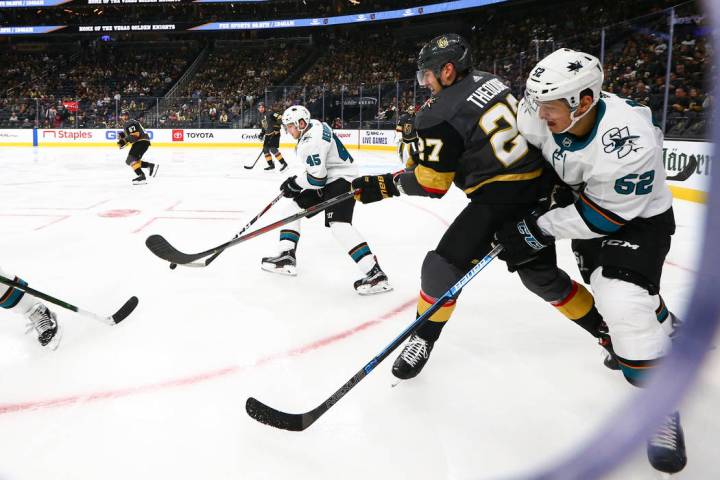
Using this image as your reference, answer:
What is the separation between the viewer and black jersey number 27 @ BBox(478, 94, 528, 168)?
1.66 m

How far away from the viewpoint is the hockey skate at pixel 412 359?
188 centimetres

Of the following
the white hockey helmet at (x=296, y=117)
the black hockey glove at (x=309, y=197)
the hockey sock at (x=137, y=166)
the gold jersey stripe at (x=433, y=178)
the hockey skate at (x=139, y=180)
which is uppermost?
the white hockey helmet at (x=296, y=117)

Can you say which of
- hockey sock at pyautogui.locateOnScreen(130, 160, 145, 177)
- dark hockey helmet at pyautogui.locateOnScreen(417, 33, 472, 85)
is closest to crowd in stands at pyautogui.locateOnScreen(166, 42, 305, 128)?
hockey sock at pyautogui.locateOnScreen(130, 160, 145, 177)

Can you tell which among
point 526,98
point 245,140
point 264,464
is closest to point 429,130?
point 526,98

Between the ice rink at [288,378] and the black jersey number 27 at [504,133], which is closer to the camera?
the ice rink at [288,378]

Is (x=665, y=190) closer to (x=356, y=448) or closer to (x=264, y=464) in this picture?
(x=356, y=448)

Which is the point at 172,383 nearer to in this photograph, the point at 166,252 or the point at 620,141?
→ the point at 166,252

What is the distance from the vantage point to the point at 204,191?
670 centimetres

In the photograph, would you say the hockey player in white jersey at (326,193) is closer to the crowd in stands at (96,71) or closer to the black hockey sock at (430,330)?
the black hockey sock at (430,330)

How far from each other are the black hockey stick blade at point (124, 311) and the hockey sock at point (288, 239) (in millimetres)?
969

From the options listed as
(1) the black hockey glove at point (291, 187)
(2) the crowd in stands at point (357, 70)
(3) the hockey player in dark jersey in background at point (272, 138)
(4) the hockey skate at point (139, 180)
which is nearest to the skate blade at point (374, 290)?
(1) the black hockey glove at point (291, 187)

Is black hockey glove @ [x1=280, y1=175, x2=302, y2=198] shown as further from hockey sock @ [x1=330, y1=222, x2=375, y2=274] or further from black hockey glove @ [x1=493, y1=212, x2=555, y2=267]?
black hockey glove @ [x1=493, y1=212, x2=555, y2=267]

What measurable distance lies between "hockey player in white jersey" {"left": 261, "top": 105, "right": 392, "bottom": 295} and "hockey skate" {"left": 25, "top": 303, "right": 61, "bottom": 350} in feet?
4.22

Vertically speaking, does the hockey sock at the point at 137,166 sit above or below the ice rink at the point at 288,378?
above
